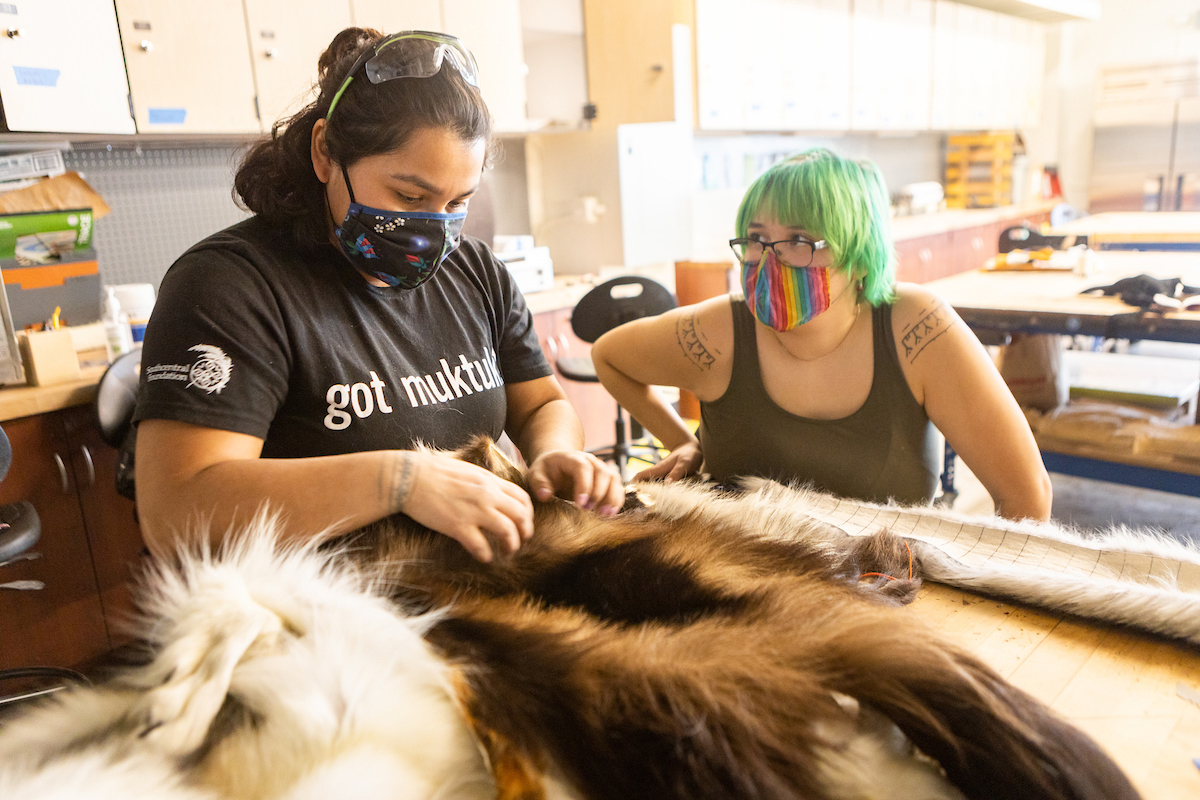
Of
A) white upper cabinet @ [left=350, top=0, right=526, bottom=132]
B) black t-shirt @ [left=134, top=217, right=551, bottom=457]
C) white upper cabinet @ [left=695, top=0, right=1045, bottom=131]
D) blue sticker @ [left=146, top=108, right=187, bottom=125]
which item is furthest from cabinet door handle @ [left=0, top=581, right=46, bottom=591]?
white upper cabinet @ [left=695, top=0, right=1045, bottom=131]

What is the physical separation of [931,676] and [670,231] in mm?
4027

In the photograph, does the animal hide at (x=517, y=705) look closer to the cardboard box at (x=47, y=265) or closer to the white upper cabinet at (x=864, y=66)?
the cardboard box at (x=47, y=265)

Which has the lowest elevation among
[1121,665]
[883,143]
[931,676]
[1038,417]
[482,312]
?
[1038,417]

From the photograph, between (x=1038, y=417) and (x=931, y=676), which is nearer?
(x=931, y=676)

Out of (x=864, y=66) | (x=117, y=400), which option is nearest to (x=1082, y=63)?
(x=864, y=66)

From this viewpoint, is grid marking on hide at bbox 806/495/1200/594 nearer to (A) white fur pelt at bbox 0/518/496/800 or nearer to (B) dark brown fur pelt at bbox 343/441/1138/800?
(B) dark brown fur pelt at bbox 343/441/1138/800

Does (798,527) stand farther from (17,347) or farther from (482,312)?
(17,347)

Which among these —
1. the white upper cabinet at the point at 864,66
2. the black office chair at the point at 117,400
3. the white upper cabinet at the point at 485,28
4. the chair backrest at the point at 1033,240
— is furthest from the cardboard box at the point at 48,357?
the chair backrest at the point at 1033,240

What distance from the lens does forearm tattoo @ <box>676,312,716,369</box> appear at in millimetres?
1737

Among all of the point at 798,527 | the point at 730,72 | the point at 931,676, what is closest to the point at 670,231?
the point at 730,72

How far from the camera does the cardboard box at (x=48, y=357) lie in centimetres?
224

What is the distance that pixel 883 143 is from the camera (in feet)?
24.2

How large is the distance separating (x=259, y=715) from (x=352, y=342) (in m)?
0.75

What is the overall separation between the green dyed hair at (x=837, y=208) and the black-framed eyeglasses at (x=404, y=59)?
0.63 m
